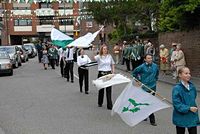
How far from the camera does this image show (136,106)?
7203 millimetres

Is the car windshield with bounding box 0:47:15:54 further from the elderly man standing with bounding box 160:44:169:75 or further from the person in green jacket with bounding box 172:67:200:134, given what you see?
the person in green jacket with bounding box 172:67:200:134

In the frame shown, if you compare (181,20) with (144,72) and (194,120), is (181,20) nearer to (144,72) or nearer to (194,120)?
(144,72)

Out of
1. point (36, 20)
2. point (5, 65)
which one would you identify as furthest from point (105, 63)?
point (36, 20)

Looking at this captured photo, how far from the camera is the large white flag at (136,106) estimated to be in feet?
23.3

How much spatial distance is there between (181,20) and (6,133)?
13.2 m

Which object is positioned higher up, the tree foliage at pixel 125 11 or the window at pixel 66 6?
the window at pixel 66 6

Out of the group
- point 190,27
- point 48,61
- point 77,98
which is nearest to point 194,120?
point 77,98

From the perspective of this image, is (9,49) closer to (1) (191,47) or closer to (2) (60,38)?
(2) (60,38)

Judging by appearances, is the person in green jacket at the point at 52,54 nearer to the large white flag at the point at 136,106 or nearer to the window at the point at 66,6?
the large white flag at the point at 136,106

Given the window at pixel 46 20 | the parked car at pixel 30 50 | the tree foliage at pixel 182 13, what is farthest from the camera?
the window at pixel 46 20

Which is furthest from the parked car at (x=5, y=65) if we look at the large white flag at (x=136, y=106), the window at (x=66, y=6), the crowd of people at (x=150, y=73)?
the window at (x=66, y=6)

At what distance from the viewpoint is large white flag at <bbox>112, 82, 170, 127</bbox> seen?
7.11 metres

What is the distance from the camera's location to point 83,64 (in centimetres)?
1443

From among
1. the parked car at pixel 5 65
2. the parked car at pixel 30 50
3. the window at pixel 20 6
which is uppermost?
the window at pixel 20 6
